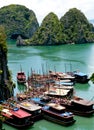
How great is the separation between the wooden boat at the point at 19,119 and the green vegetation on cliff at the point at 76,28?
10948cm

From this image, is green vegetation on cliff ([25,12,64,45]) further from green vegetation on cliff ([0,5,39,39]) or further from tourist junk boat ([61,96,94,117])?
tourist junk boat ([61,96,94,117])

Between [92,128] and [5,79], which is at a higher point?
[5,79]

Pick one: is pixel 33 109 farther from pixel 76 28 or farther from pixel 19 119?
pixel 76 28

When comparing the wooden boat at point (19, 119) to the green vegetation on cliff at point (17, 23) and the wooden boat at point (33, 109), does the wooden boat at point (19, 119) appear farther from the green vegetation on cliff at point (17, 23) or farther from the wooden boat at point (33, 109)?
the green vegetation on cliff at point (17, 23)

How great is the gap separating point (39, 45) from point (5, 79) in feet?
316

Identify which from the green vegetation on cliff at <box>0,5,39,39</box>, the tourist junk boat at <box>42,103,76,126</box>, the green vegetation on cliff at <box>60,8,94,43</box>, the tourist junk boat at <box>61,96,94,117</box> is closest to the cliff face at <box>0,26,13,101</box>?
the tourist junk boat at <box>42,103,76,126</box>

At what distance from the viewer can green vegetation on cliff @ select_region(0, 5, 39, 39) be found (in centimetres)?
18750

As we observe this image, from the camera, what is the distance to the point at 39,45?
140375mm

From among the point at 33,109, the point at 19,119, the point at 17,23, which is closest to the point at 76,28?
the point at 17,23

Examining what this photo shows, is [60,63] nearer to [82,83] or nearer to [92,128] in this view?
[82,83]

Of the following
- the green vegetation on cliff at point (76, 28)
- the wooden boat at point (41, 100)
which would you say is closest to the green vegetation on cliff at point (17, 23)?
the green vegetation on cliff at point (76, 28)

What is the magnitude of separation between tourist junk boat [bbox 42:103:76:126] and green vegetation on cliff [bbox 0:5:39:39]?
148163mm

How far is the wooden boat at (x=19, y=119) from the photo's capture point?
3572cm

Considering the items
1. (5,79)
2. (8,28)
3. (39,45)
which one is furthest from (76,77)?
(8,28)
